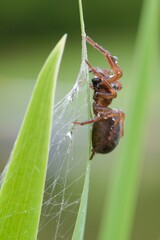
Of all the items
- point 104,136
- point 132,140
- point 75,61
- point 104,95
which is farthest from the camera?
point 75,61

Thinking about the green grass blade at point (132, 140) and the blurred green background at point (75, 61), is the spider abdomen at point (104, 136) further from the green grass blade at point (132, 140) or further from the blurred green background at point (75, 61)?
the blurred green background at point (75, 61)

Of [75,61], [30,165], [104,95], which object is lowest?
[30,165]

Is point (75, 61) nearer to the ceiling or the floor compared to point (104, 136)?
nearer to the ceiling

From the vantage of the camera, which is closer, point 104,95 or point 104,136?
point 104,136

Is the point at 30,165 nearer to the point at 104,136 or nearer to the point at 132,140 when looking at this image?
the point at 132,140

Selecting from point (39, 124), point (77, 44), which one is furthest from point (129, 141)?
point (77, 44)

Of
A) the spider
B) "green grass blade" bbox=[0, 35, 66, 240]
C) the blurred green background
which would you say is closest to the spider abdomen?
the spider

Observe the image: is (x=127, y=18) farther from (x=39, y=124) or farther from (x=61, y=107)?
(x=39, y=124)

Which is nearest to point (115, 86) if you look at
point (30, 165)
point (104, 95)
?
point (104, 95)
